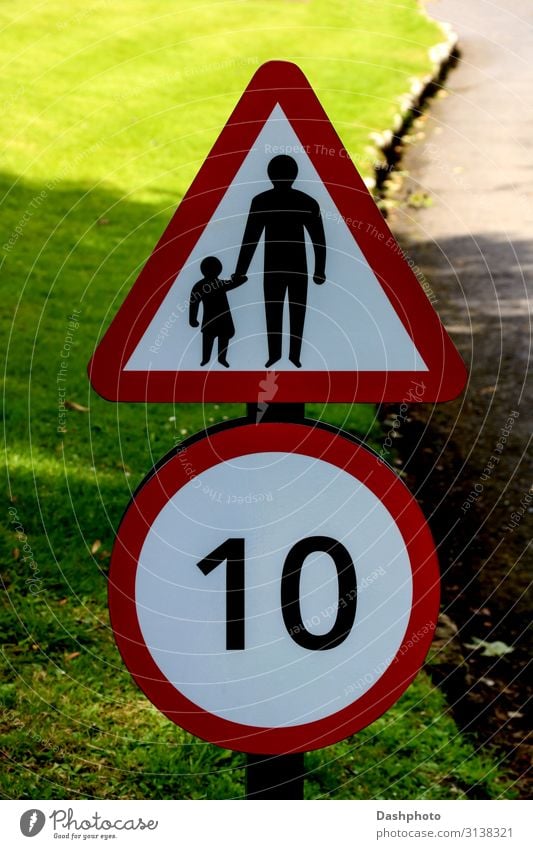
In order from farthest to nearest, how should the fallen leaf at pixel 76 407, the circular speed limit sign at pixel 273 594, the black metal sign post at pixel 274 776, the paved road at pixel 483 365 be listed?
the fallen leaf at pixel 76 407
the paved road at pixel 483 365
the black metal sign post at pixel 274 776
the circular speed limit sign at pixel 273 594

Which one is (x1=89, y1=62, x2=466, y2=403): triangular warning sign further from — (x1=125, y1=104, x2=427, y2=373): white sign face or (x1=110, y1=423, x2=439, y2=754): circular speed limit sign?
(x1=110, y1=423, x2=439, y2=754): circular speed limit sign

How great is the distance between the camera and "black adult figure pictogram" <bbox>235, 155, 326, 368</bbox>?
5.26 feet

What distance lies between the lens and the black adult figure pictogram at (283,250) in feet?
5.26

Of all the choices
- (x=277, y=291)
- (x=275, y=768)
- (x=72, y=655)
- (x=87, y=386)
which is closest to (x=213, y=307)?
(x=277, y=291)

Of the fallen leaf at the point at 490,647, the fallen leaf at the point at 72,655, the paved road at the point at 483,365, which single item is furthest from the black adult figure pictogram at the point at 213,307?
the fallen leaf at the point at 490,647

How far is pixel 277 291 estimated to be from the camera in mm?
1594

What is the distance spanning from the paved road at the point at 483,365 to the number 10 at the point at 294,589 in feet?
4.64

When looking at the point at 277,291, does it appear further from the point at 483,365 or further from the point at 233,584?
the point at 483,365

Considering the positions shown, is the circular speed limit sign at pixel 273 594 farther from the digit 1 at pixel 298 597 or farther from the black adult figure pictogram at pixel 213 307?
the black adult figure pictogram at pixel 213 307

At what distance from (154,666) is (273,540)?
27 cm

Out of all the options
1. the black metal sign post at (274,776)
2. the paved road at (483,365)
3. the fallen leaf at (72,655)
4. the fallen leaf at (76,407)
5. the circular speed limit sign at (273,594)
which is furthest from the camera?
the fallen leaf at (76,407)

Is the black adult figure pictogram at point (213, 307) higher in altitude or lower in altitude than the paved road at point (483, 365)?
lower

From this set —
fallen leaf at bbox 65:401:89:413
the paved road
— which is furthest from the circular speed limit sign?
fallen leaf at bbox 65:401:89:413
